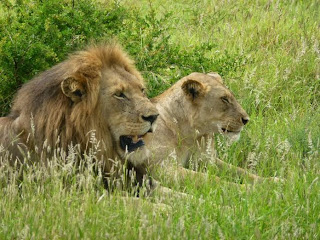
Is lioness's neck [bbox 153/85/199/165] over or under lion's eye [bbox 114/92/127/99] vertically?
under

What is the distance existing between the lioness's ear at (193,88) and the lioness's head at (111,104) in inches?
37.7

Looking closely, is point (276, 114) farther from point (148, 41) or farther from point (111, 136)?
point (111, 136)

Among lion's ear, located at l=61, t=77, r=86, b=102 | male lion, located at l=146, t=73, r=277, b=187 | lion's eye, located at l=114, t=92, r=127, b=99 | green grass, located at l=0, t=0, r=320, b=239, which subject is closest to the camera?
green grass, located at l=0, t=0, r=320, b=239

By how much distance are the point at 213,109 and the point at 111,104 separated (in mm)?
1311

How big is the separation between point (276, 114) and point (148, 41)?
4.29 feet

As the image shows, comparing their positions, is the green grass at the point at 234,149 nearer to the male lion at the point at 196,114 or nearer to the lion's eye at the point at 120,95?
the male lion at the point at 196,114

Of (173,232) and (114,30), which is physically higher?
(114,30)

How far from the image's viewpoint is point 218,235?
167 inches

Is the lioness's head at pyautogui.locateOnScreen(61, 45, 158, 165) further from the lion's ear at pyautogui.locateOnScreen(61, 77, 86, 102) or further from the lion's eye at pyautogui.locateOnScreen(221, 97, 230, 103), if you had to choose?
the lion's eye at pyautogui.locateOnScreen(221, 97, 230, 103)

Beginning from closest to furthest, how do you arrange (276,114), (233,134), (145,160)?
(145,160)
(233,134)
(276,114)

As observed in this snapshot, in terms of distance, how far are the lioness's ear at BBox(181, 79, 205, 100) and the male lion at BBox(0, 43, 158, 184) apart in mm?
958

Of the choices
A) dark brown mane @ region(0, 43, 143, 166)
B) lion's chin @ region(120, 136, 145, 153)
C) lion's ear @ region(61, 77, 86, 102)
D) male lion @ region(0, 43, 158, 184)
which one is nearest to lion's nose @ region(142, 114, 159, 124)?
male lion @ region(0, 43, 158, 184)

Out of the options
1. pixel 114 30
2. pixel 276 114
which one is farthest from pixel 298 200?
pixel 114 30

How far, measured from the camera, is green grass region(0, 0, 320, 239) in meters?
4.22
